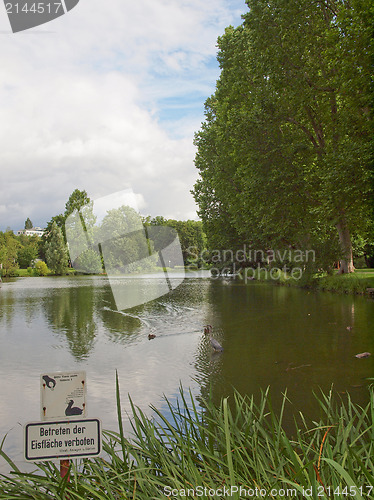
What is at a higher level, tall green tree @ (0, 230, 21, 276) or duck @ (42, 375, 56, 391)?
tall green tree @ (0, 230, 21, 276)

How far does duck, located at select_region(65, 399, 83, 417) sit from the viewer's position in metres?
2.81

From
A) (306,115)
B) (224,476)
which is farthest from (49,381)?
(306,115)

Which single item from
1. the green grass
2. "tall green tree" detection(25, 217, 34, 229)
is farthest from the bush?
"tall green tree" detection(25, 217, 34, 229)

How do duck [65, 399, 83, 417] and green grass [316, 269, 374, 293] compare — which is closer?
duck [65, 399, 83, 417]

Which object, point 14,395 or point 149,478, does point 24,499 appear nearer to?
point 149,478

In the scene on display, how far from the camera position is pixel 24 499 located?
3020 mm

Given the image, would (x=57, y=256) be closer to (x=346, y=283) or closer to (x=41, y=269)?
(x=41, y=269)

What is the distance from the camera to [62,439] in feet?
9.16

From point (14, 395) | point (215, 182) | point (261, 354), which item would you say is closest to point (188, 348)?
point (261, 354)

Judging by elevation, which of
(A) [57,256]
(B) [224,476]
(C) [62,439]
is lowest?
(B) [224,476]

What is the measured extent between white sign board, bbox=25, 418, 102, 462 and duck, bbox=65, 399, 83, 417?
46 millimetres

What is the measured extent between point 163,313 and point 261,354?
9090 mm

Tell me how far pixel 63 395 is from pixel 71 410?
103mm

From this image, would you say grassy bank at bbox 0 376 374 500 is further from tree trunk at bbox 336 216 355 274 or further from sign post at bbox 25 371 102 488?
tree trunk at bbox 336 216 355 274
